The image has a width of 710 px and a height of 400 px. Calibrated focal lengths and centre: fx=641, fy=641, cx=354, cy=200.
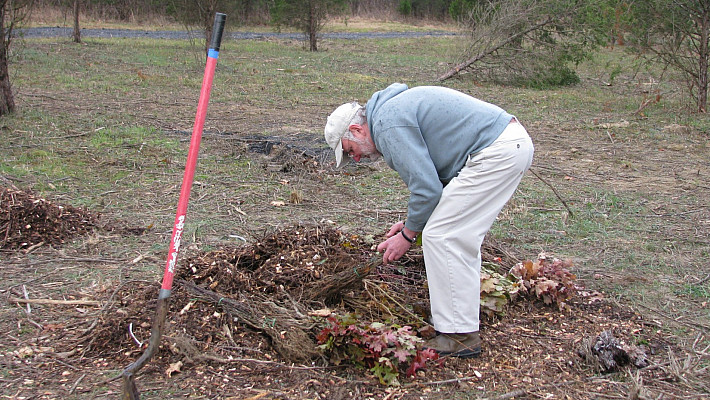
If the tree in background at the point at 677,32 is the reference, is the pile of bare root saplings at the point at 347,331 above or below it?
below

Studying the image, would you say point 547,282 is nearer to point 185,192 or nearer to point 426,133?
point 426,133

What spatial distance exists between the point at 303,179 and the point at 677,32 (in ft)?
24.8

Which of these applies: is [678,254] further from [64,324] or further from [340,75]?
[340,75]

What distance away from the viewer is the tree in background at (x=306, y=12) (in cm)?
2009

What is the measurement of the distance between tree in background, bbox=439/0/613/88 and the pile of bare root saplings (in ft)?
34.4

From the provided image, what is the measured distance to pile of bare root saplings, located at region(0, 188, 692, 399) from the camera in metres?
3.03

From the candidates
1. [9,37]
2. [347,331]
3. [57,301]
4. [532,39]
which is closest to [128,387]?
[347,331]

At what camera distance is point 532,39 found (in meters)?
14.0

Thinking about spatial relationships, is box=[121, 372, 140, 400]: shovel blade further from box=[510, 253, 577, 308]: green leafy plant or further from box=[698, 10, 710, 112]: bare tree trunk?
box=[698, 10, 710, 112]: bare tree trunk

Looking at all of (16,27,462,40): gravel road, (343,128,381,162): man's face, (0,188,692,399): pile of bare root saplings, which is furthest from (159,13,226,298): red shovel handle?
(16,27,462,40): gravel road

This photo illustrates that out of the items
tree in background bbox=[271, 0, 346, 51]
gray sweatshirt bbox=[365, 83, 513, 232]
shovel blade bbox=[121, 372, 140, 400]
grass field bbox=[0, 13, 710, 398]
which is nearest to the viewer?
shovel blade bbox=[121, 372, 140, 400]

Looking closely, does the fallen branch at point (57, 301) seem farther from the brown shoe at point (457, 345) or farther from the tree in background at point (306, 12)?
the tree in background at point (306, 12)

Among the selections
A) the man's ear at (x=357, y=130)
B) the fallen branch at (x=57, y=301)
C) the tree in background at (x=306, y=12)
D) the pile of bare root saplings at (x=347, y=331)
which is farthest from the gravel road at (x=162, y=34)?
the man's ear at (x=357, y=130)

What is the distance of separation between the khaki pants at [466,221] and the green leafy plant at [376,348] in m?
0.23
